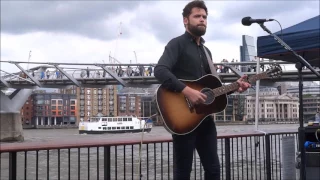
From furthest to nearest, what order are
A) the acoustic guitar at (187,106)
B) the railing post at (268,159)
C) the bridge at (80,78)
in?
the bridge at (80,78), the railing post at (268,159), the acoustic guitar at (187,106)

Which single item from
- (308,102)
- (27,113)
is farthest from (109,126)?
(308,102)

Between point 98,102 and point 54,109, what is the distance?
1487 centimetres

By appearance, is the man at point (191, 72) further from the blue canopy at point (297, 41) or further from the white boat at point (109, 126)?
the white boat at point (109, 126)

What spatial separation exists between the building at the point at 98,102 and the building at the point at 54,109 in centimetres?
496

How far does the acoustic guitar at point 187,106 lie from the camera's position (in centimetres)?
312

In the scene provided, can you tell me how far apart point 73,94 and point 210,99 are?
10922 cm

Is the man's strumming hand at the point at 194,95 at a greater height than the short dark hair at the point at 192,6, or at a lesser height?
lesser

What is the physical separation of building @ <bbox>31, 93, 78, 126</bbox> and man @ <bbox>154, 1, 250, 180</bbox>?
103219 mm

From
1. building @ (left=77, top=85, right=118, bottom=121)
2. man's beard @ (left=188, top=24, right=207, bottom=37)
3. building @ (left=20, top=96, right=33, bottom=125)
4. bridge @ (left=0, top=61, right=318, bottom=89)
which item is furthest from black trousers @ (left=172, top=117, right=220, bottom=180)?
building @ (left=20, top=96, right=33, bottom=125)

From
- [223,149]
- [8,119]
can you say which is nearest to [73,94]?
[8,119]

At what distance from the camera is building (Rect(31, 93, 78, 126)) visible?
10588 cm

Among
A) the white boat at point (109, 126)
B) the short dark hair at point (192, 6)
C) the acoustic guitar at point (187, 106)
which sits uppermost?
the short dark hair at point (192, 6)

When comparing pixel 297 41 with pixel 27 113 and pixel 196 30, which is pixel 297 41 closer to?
pixel 196 30

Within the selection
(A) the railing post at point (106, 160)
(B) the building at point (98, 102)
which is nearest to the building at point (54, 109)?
(B) the building at point (98, 102)
